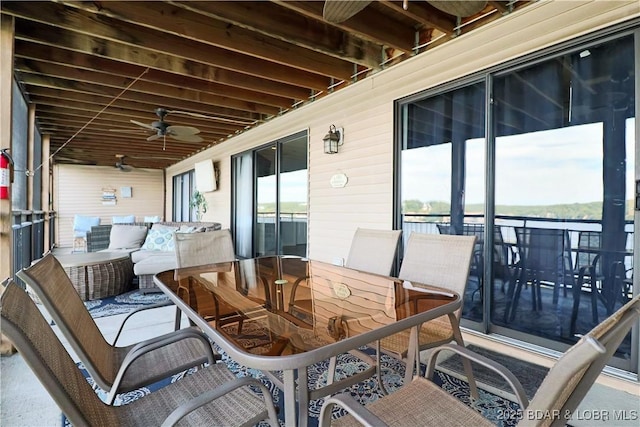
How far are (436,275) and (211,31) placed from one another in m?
2.80

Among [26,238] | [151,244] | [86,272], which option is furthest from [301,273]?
[26,238]

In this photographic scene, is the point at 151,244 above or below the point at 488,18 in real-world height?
below

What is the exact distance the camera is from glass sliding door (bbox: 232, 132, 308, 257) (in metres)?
5.09

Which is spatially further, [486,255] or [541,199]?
[486,255]

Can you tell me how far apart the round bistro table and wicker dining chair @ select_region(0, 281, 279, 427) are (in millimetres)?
3386

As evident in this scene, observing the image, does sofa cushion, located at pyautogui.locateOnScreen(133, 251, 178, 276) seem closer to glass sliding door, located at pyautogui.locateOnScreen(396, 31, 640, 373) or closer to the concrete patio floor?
the concrete patio floor

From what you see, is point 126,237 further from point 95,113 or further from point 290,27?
point 290,27

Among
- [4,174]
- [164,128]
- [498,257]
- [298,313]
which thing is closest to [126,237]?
[164,128]

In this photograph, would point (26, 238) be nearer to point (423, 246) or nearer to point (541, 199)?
point (423, 246)

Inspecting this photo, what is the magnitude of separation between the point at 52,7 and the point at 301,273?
295 cm

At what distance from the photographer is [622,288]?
6.93 feet

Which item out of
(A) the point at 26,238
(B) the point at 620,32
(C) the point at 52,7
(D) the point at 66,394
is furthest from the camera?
(A) the point at 26,238

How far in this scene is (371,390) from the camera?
205 centimetres

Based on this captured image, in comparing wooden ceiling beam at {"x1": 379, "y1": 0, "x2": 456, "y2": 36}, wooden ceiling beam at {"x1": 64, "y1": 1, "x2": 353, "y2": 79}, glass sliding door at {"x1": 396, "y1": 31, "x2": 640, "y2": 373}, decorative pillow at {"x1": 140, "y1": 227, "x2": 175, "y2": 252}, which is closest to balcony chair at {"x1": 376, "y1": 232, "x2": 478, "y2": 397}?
glass sliding door at {"x1": 396, "y1": 31, "x2": 640, "y2": 373}
